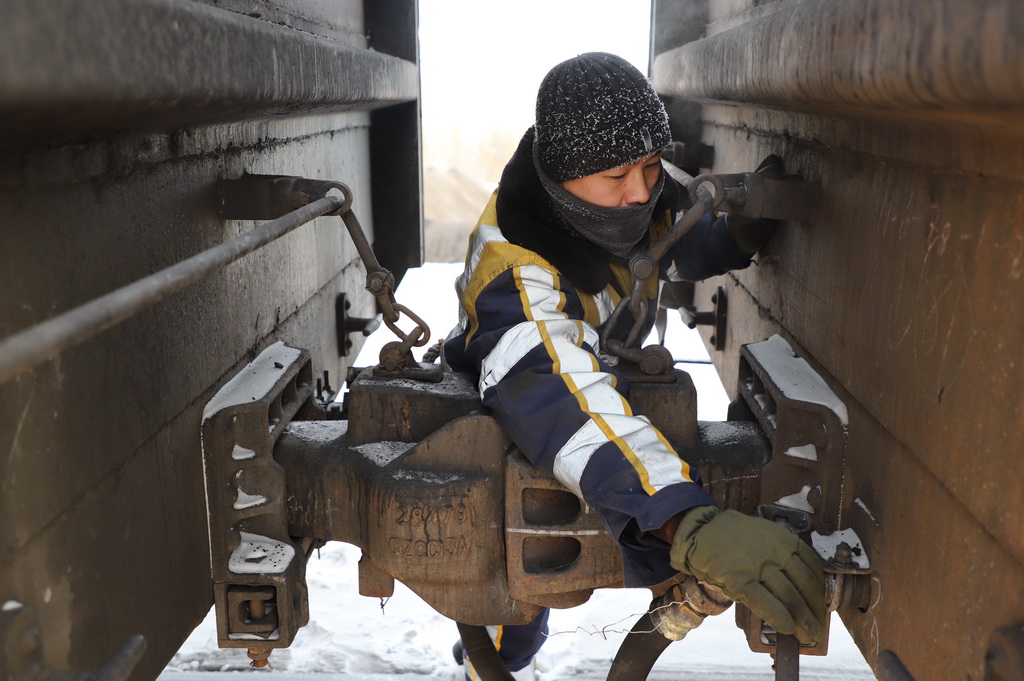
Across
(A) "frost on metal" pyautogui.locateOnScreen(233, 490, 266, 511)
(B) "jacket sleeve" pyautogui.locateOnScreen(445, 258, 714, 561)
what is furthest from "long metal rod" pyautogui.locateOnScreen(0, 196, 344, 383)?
(A) "frost on metal" pyautogui.locateOnScreen(233, 490, 266, 511)

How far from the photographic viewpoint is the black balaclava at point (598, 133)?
182 centimetres

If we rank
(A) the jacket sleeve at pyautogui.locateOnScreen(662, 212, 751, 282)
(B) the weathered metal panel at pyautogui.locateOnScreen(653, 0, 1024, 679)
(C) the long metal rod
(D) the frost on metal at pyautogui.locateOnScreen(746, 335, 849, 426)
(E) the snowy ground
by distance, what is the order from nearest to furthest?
(C) the long metal rod → (B) the weathered metal panel at pyautogui.locateOnScreen(653, 0, 1024, 679) → (D) the frost on metal at pyautogui.locateOnScreen(746, 335, 849, 426) → (A) the jacket sleeve at pyautogui.locateOnScreen(662, 212, 751, 282) → (E) the snowy ground

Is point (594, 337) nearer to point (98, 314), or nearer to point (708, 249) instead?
point (708, 249)

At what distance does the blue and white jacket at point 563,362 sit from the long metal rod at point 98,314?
59cm

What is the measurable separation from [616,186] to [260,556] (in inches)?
38.9

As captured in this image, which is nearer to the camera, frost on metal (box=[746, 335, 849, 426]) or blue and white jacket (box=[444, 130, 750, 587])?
blue and white jacket (box=[444, 130, 750, 587])

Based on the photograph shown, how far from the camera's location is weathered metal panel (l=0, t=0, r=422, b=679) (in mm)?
1031

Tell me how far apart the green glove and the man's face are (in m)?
0.68

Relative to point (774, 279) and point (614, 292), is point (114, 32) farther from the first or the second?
point (774, 279)

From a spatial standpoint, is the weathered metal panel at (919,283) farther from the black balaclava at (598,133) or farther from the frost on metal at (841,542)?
the black balaclava at (598,133)

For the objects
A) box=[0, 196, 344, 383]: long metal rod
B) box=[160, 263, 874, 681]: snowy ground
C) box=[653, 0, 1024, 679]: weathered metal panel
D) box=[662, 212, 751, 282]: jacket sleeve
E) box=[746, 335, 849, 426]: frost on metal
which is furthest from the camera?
box=[160, 263, 874, 681]: snowy ground

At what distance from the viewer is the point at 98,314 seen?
860 mm

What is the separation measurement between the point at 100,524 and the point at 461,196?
18080mm

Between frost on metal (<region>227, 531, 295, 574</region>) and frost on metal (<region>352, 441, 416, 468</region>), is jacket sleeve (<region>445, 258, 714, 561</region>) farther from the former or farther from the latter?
frost on metal (<region>227, 531, 295, 574</region>)
